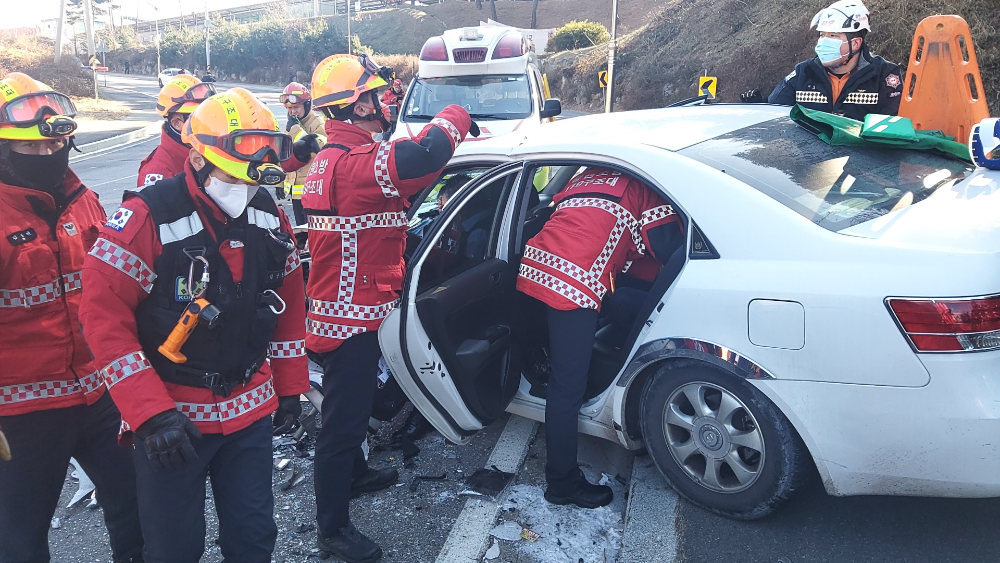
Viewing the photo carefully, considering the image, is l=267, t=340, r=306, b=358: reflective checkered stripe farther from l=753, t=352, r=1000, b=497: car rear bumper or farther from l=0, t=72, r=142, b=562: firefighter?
l=753, t=352, r=1000, b=497: car rear bumper

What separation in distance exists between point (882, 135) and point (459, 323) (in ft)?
6.54

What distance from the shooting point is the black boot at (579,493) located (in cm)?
314


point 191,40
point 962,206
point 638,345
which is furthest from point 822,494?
point 191,40

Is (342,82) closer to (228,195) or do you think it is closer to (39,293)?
(228,195)

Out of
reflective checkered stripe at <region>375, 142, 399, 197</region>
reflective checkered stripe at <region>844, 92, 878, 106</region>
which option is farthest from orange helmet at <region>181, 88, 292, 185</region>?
reflective checkered stripe at <region>844, 92, 878, 106</region>

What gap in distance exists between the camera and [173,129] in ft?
13.8

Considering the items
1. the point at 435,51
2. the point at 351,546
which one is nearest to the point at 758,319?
the point at 351,546

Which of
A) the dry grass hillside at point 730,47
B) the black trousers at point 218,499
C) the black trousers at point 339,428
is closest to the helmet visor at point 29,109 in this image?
the black trousers at point 218,499

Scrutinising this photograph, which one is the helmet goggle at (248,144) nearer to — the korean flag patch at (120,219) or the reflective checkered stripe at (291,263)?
the korean flag patch at (120,219)

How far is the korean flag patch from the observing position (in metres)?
2.10

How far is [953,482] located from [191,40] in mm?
79562

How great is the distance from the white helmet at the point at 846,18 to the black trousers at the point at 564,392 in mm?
2942

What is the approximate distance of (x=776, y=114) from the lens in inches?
145

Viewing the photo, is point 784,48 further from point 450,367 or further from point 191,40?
point 191,40
